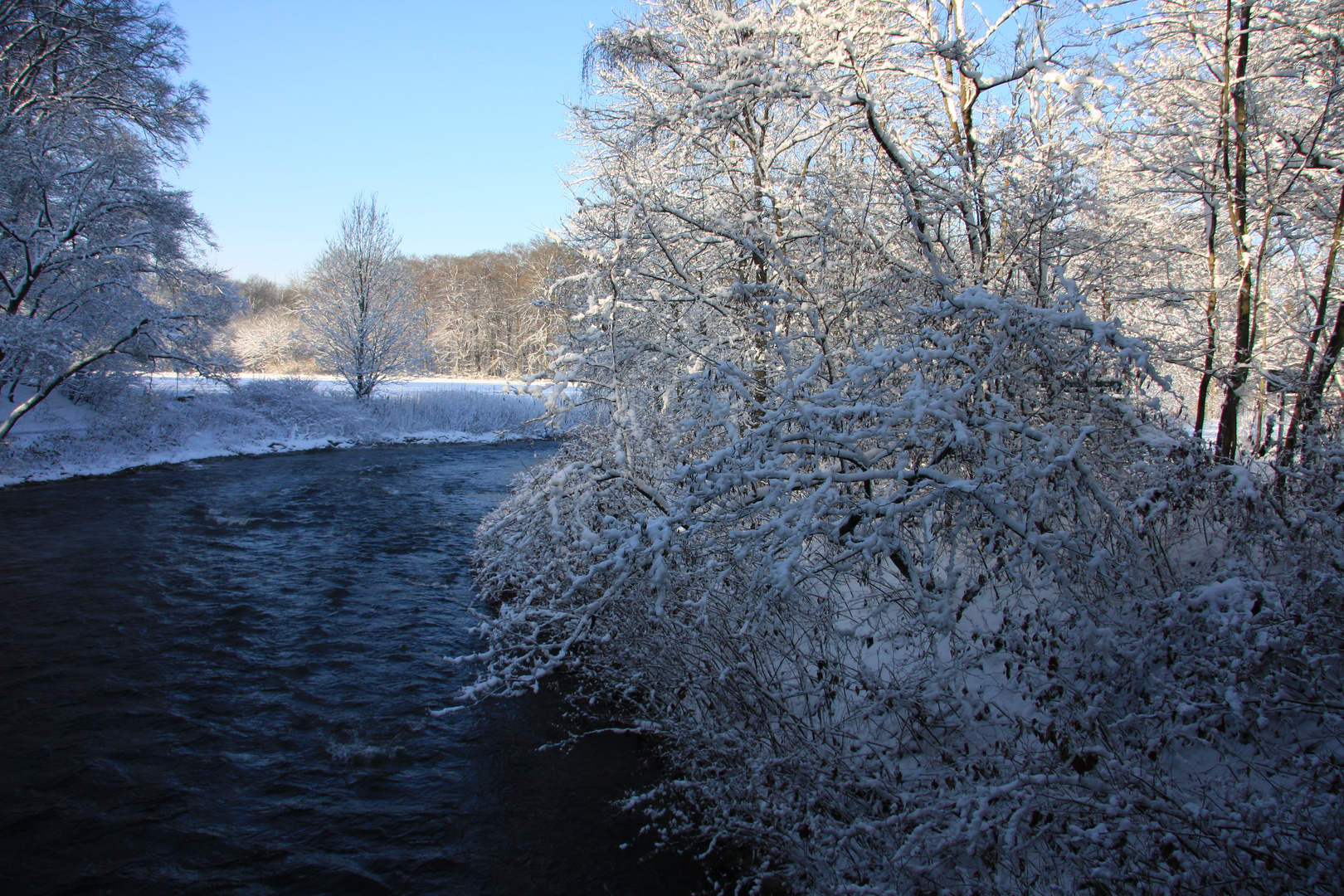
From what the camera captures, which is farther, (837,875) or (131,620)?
(131,620)

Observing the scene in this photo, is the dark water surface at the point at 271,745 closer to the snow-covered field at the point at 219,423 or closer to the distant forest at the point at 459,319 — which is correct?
the snow-covered field at the point at 219,423

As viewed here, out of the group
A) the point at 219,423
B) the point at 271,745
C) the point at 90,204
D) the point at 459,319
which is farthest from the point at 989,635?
the point at 459,319

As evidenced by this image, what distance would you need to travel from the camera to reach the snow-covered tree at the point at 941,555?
11.0 ft

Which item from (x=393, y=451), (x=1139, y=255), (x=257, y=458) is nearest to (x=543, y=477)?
(x=1139, y=255)

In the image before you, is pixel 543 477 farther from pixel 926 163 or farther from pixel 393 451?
pixel 393 451

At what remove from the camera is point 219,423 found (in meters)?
19.5

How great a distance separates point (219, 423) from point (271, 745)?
17523 mm

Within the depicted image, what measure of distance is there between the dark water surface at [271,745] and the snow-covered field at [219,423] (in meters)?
2.82

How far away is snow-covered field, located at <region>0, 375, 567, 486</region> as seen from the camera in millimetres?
14773

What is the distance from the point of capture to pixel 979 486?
3.67 metres

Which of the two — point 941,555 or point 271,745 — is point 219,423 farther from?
point 941,555

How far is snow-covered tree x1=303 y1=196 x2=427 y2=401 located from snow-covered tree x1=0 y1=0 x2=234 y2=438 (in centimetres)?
773

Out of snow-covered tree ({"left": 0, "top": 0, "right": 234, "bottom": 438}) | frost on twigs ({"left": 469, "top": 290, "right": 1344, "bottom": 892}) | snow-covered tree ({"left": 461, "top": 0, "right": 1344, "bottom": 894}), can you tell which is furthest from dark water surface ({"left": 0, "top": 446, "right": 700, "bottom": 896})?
snow-covered tree ({"left": 0, "top": 0, "right": 234, "bottom": 438})

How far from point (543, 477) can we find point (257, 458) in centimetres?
1516
